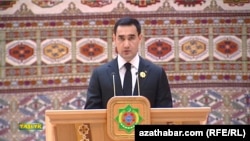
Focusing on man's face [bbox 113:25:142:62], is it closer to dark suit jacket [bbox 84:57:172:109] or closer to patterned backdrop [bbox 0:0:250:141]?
dark suit jacket [bbox 84:57:172:109]

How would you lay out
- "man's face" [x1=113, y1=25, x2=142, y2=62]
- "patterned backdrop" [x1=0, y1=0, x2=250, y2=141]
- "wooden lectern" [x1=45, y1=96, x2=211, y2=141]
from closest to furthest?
1. "wooden lectern" [x1=45, y1=96, x2=211, y2=141]
2. "man's face" [x1=113, y1=25, x2=142, y2=62]
3. "patterned backdrop" [x1=0, y1=0, x2=250, y2=141]

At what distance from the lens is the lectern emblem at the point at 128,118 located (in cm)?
394

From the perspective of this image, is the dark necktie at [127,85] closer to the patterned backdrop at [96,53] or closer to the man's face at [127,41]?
the man's face at [127,41]

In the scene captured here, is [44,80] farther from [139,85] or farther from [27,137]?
[139,85]

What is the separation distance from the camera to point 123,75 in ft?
16.4

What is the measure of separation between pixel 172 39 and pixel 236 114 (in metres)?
1.10

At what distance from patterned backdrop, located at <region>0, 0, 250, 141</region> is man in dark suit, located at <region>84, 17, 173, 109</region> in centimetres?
217

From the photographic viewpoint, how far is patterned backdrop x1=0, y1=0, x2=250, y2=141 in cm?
729

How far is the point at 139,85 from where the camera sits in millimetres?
4914

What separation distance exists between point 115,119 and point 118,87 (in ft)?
3.22

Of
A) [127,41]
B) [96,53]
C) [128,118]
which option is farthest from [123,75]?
[96,53]

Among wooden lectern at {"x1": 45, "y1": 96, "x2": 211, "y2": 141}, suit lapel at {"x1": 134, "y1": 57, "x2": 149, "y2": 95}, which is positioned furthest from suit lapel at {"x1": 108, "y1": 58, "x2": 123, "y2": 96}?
wooden lectern at {"x1": 45, "y1": 96, "x2": 211, "y2": 141}

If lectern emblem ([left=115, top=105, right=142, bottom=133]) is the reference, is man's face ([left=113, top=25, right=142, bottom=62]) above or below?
above

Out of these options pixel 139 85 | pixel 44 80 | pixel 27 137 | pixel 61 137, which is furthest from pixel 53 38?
pixel 61 137
